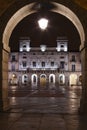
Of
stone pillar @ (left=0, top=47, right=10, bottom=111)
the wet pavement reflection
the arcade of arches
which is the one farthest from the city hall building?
the arcade of arches

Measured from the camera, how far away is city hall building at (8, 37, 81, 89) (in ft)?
309

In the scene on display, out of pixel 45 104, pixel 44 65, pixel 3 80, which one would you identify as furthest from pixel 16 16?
pixel 44 65

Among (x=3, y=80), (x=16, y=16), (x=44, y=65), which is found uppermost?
(x=44, y=65)

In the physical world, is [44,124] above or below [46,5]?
below

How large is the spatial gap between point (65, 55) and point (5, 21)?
8198 centimetres

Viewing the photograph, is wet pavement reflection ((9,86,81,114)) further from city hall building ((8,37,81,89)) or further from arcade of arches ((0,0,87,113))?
city hall building ((8,37,81,89))

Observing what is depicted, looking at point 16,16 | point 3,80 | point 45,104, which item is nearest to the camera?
point 3,80

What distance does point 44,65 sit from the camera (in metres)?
95.4

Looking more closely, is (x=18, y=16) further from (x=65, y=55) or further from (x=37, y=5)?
(x=65, y=55)

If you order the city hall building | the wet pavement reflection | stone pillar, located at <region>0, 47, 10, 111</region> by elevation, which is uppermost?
the city hall building

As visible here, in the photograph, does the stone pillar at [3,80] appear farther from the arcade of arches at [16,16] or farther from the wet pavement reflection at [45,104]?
the wet pavement reflection at [45,104]

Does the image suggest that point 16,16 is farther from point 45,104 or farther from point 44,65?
point 44,65

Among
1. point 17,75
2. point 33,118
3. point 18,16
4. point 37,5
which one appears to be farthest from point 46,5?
point 17,75

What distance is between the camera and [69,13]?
51.6 ft
